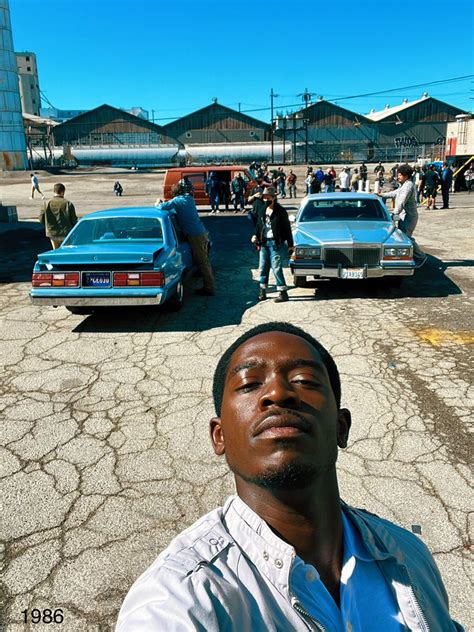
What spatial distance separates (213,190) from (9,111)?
116ft

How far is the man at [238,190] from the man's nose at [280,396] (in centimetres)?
1923

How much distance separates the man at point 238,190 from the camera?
1984cm

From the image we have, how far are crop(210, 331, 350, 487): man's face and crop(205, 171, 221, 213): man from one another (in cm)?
1893

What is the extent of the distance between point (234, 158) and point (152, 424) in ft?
186

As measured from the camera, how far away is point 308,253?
24.1 feet

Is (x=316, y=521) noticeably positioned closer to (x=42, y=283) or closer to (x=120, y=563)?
(x=120, y=563)

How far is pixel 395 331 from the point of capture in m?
5.95

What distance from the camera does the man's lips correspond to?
1243mm

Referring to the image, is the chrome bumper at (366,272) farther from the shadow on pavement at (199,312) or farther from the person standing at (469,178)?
the person standing at (469,178)

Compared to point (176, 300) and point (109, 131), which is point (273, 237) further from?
point (109, 131)

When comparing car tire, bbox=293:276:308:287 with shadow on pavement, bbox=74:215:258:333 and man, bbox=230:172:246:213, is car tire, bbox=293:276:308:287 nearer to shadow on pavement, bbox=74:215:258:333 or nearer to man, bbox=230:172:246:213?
shadow on pavement, bbox=74:215:258:333

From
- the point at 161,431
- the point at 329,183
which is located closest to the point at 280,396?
the point at 161,431

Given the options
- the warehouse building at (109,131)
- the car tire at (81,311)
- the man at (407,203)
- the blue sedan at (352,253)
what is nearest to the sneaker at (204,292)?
the blue sedan at (352,253)

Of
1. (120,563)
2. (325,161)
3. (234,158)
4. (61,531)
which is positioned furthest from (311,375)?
(325,161)
